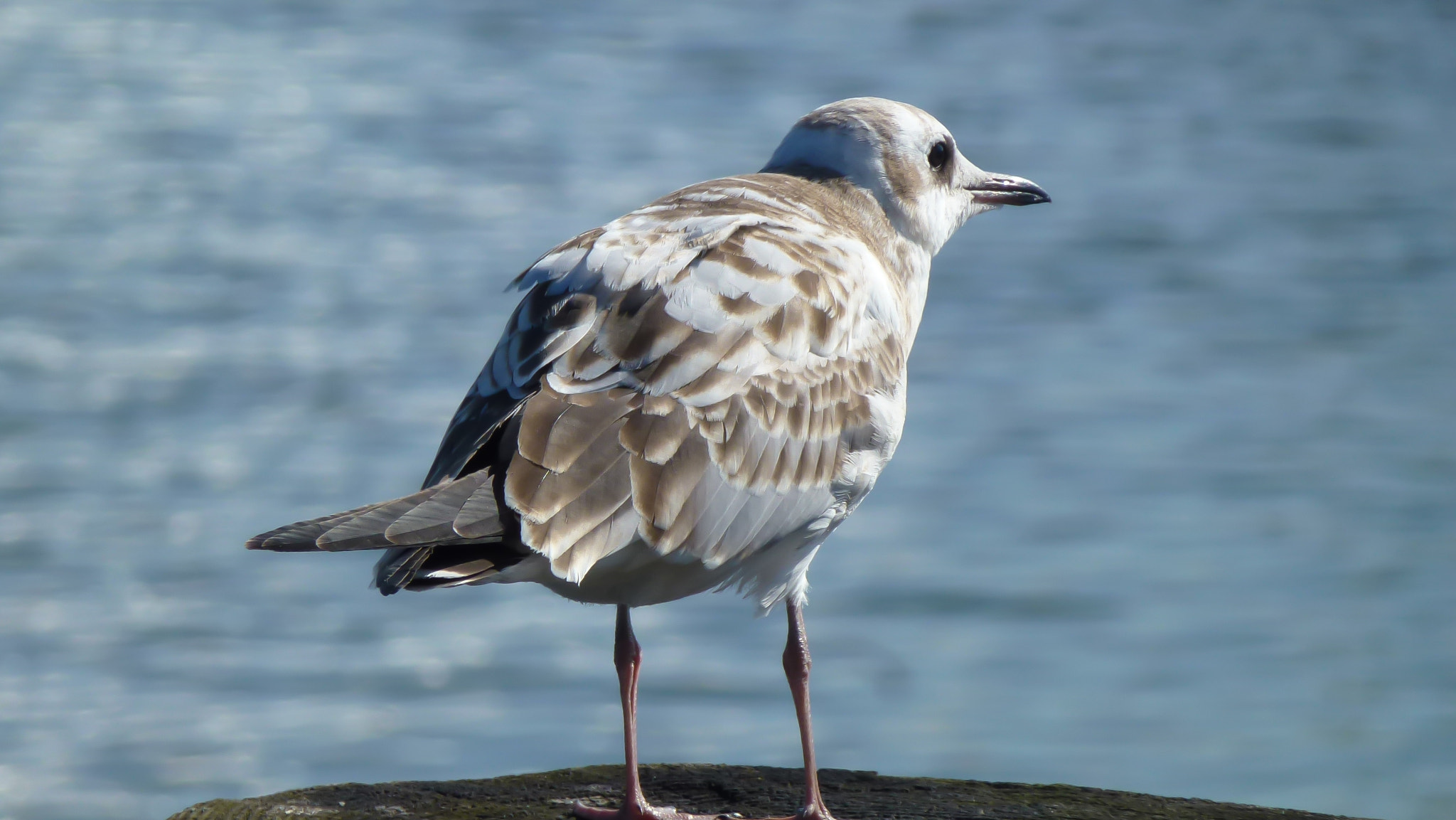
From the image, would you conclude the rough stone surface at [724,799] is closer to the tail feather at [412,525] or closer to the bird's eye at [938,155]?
the tail feather at [412,525]

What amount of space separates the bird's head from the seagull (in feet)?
0.58

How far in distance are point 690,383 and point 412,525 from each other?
1183mm

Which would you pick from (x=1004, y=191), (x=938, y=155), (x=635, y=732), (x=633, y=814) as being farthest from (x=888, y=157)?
(x=633, y=814)

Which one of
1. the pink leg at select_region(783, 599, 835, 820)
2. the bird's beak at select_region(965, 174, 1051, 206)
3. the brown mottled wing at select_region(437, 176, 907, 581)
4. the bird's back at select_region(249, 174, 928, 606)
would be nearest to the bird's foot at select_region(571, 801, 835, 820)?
the pink leg at select_region(783, 599, 835, 820)

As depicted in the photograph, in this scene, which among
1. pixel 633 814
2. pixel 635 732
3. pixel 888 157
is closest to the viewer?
pixel 633 814

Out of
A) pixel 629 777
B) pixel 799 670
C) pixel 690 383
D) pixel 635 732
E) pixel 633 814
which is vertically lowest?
pixel 633 814

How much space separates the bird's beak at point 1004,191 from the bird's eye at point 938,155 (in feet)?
0.88

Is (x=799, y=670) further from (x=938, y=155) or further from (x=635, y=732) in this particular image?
(x=938, y=155)

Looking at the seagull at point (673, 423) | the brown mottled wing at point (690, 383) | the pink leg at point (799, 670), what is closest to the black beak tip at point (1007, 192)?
the seagull at point (673, 423)

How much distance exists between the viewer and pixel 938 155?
680 centimetres

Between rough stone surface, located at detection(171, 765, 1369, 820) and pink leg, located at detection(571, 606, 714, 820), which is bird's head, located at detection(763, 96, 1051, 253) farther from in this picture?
rough stone surface, located at detection(171, 765, 1369, 820)

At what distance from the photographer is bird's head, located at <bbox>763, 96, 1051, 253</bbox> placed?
6.55 metres

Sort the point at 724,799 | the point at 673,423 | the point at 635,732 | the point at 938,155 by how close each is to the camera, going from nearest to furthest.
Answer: the point at 673,423 → the point at 635,732 → the point at 724,799 → the point at 938,155

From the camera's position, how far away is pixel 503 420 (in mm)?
4844
